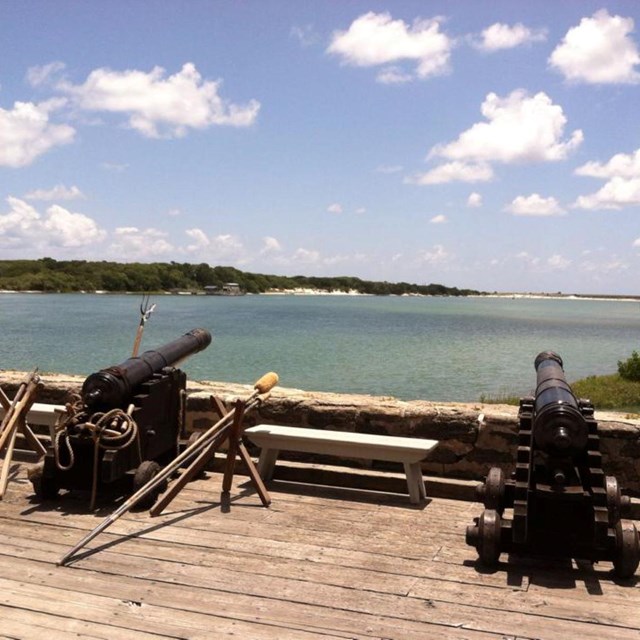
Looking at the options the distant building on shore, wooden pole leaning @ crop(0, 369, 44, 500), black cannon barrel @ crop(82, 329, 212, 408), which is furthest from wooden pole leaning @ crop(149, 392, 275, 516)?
the distant building on shore

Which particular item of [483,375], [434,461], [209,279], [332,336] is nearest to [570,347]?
[332,336]

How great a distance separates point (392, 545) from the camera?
169 inches

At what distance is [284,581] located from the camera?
3684mm

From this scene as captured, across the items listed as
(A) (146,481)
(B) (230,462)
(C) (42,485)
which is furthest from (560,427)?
(C) (42,485)

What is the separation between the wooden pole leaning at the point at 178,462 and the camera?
4.01 meters

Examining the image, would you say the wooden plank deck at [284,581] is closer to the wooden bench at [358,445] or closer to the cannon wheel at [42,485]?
the cannon wheel at [42,485]

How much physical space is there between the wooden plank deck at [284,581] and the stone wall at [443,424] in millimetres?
648

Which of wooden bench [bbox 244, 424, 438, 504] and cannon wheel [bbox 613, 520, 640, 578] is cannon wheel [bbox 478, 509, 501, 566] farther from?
wooden bench [bbox 244, 424, 438, 504]

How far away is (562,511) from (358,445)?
161 cm

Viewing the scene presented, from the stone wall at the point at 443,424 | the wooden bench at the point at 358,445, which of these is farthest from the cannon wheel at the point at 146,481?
the stone wall at the point at 443,424

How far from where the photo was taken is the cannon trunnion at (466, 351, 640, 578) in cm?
378

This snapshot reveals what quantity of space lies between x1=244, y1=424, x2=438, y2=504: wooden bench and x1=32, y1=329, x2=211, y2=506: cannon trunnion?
28.7 inches

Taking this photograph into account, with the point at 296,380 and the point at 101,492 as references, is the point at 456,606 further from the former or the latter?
the point at 296,380

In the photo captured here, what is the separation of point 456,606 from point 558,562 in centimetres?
90
